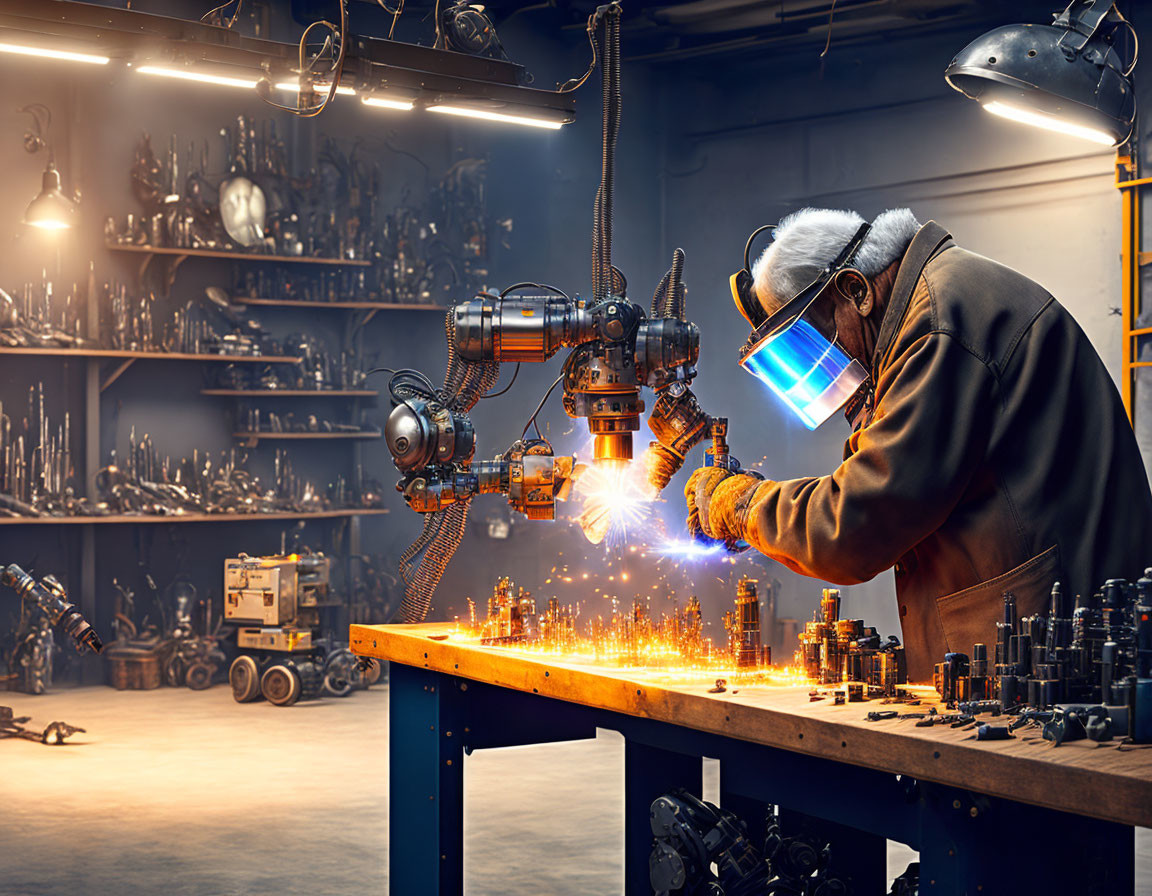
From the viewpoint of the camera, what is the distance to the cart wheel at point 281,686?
28.6 feet

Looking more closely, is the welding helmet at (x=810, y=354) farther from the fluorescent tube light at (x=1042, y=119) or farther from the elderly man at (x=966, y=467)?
the fluorescent tube light at (x=1042, y=119)

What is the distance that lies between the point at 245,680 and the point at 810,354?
6502 millimetres

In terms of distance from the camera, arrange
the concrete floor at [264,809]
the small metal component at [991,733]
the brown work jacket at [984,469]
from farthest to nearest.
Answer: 1. the concrete floor at [264,809]
2. the brown work jacket at [984,469]
3. the small metal component at [991,733]

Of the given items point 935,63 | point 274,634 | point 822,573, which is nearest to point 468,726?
point 822,573

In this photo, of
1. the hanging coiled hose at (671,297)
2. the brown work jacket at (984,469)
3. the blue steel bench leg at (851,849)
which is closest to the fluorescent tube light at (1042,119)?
the hanging coiled hose at (671,297)

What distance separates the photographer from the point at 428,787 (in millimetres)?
3988

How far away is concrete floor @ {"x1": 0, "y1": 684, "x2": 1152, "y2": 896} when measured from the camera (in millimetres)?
5121

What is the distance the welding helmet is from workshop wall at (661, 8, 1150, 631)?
6.46 meters

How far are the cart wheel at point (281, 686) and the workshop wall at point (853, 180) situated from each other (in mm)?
3635

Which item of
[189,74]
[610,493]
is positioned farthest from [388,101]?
[610,493]

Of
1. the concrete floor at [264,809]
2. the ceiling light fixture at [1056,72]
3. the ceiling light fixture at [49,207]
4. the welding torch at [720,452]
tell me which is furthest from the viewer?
the ceiling light fixture at [49,207]

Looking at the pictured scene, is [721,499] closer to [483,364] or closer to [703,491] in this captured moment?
[703,491]

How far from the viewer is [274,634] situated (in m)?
8.91

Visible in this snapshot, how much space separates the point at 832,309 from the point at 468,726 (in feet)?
5.47
